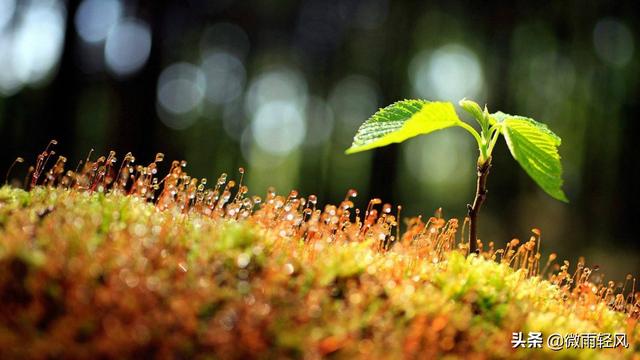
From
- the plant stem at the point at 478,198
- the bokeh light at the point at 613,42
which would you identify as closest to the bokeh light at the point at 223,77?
the bokeh light at the point at 613,42

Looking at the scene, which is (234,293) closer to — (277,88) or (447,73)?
(447,73)

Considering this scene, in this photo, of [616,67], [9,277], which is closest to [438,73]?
[616,67]

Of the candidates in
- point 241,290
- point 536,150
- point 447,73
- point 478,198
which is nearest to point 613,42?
point 447,73

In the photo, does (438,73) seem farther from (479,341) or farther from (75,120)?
(479,341)

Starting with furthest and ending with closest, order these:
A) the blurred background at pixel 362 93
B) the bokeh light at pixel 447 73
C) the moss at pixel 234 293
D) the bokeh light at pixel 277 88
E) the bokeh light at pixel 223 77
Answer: the bokeh light at pixel 277 88
the bokeh light at pixel 223 77
the bokeh light at pixel 447 73
the blurred background at pixel 362 93
the moss at pixel 234 293

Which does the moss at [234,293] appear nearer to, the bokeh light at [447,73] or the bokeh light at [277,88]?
the bokeh light at [447,73]

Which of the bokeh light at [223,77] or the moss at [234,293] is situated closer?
the moss at [234,293]
